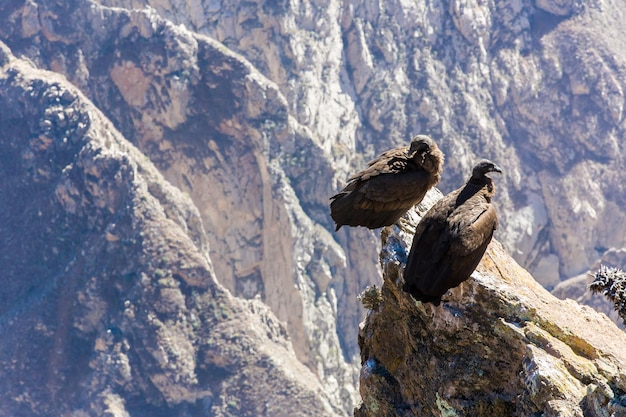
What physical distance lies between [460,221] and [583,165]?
98347 mm

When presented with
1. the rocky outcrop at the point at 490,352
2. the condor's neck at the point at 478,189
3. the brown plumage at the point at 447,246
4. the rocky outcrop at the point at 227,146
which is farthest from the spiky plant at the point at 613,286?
the rocky outcrop at the point at 227,146

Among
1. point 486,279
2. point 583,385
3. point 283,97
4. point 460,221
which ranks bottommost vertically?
point 583,385

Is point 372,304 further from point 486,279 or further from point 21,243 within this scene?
point 21,243

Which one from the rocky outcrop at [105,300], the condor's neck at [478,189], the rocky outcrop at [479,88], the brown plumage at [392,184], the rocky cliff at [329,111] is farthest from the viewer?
the rocky outcrop at [479,88]

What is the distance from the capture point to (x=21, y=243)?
242ft

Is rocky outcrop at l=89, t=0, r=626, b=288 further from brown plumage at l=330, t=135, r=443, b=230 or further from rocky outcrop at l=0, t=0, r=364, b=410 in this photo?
brown plumage at l=330, t=135, r=443, b=230

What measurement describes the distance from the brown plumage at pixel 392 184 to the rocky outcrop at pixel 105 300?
173 feet

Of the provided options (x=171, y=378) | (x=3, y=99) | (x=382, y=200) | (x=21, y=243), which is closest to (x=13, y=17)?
(x=3, y=99)

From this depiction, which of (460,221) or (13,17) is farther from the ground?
(13,17)

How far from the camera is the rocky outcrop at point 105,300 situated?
69.8 m

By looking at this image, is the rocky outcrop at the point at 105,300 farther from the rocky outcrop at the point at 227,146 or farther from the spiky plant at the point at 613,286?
the spiky plant at the point at 613,286

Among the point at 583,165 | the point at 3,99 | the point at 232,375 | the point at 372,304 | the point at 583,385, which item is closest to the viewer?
the point at 583,385

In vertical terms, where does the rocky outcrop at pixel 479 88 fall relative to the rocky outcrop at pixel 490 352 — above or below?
above

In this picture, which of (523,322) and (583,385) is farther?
(523,322)
